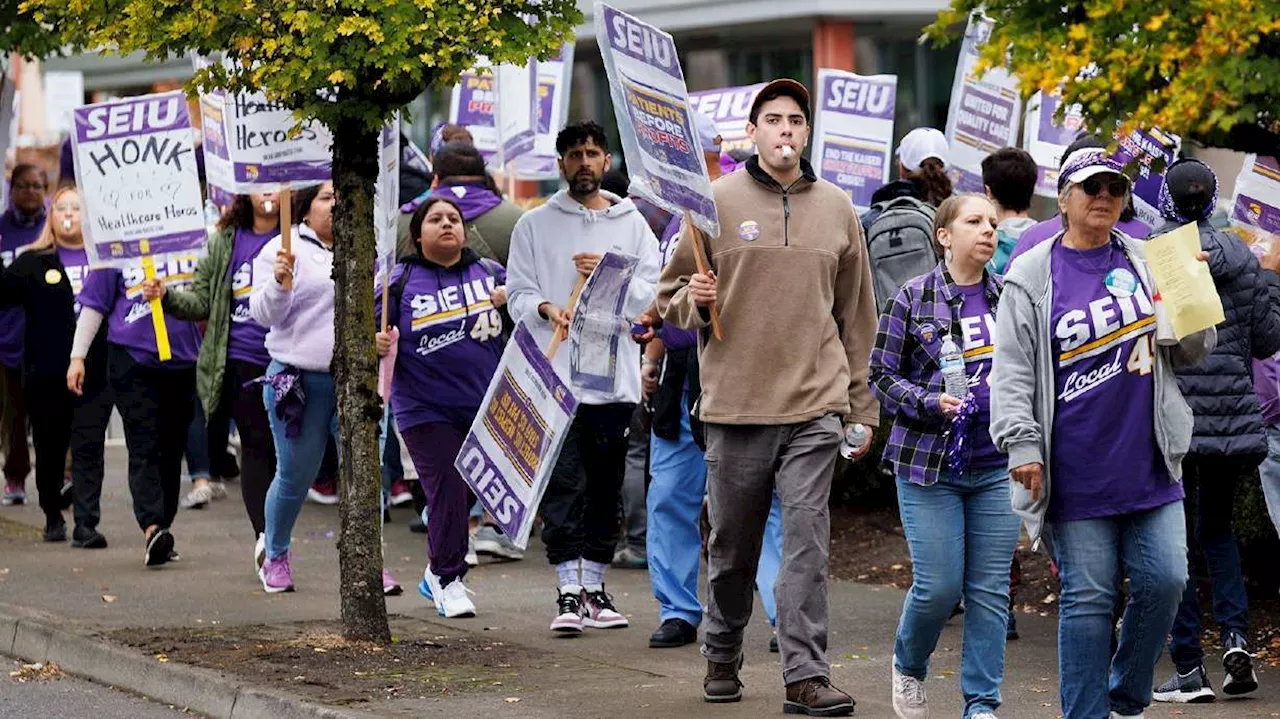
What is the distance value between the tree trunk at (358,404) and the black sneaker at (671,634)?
109 centimetres

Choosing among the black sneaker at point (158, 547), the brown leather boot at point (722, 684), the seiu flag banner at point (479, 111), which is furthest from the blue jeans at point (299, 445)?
the seiu flag banner at point (479, 111)

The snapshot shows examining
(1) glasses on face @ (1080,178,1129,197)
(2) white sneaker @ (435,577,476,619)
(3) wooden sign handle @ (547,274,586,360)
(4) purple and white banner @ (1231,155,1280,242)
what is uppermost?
(1) glasses on face @ (1080,178,1129,197)

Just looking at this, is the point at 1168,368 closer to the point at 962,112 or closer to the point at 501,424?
the point at 501,424

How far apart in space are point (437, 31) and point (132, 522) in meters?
6.37

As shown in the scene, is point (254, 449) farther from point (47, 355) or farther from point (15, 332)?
point (15, 332)

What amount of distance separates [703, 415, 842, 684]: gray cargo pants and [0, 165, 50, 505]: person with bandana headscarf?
7.48 m

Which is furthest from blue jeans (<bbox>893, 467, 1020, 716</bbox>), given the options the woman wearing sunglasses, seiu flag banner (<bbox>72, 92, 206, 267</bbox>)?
seiu flag banner (<bbox>72, 92, 206, 267</bbox>)

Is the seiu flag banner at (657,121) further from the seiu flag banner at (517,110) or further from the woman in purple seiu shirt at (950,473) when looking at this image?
the seiu flag banner at (517,110)

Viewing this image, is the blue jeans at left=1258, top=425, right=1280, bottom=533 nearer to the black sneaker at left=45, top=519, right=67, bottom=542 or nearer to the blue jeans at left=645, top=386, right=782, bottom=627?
the blue jeans at left=645, top=386, right=782, bottom=627

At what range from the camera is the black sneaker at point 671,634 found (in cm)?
897

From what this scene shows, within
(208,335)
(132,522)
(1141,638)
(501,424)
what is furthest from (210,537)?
(1141,638)

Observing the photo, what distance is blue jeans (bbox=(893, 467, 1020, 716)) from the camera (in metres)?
7.10

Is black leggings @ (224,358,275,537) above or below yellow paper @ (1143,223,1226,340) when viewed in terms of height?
below

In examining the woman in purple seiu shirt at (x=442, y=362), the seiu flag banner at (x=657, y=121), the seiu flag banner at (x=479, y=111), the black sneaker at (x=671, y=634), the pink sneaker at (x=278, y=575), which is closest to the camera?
the seiu flag banner at (x=657, y=121)
